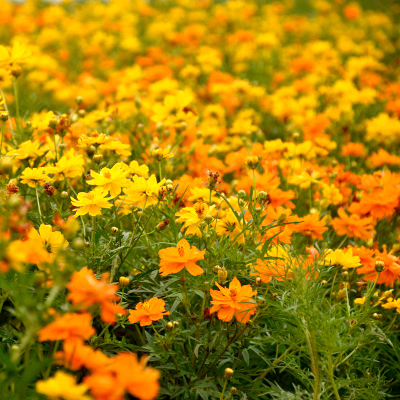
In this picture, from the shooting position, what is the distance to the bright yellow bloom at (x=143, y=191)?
4.50 ft

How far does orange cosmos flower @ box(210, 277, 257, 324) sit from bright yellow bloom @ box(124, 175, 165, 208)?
0.32 m

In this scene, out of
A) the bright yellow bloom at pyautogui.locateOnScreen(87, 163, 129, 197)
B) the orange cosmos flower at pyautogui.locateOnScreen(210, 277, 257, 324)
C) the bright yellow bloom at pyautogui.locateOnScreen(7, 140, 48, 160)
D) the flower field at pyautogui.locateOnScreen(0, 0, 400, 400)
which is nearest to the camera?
the flower field at pyautogui.locateOnScreen(0, 0, 400, 400)

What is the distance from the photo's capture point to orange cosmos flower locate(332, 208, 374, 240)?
1745 mm

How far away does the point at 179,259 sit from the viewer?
121 cm

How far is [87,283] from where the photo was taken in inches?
32.8

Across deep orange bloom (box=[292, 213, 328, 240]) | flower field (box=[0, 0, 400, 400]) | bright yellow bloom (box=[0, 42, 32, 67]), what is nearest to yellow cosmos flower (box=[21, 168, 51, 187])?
flower field (box=[0, 0, 400, 400])

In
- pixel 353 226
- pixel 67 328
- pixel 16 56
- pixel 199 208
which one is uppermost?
pixel 16 56

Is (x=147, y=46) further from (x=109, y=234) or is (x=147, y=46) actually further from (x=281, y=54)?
(x=109, y=234)

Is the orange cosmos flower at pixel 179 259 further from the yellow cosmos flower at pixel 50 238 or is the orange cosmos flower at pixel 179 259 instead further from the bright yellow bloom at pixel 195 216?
the yellow cosmos flower at pixel 50 238

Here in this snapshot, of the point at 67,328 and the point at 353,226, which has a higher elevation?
the point at 67,328

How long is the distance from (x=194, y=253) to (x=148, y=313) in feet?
0.60

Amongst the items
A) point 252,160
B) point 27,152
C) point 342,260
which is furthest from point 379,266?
point 27,152

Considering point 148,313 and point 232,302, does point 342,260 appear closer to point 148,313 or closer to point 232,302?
point 232,302

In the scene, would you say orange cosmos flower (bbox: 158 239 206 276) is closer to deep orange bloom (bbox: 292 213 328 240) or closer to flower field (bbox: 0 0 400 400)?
flower field (bbox: 0 0 400 400)
